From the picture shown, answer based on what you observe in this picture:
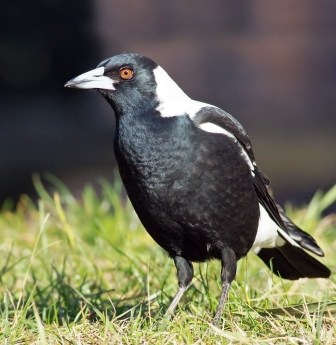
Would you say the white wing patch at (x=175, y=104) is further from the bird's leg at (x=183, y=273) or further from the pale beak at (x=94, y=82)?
the bird's leg at (x=183, y=273)

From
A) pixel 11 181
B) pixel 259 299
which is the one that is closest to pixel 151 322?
pixel 259 299

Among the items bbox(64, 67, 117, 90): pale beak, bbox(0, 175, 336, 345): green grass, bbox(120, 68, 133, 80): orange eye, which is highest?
bbox(120, 68, 133, 80): orange eye

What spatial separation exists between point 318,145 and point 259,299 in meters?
3.86

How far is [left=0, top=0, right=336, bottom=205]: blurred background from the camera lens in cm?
636

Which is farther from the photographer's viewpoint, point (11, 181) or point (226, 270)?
point (11, 181)

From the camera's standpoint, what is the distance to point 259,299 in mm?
2760

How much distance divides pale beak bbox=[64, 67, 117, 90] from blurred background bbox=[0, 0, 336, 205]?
3.34 m

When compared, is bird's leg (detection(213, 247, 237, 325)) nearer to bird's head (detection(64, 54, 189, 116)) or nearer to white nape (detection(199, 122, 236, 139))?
white nape (detection(199, 122, 236, 139))

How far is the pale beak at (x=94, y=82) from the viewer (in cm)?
296

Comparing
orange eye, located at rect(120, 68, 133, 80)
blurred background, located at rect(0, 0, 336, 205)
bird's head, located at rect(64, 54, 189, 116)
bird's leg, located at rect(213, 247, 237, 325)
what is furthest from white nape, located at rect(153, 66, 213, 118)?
blurred background, located at rect(0, 0, 336, 205)

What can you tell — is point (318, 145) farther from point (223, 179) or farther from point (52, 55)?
point (223, 179)

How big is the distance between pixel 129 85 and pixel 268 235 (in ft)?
3.06

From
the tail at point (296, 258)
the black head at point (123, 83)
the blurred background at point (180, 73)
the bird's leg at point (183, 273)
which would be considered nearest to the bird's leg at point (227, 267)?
the bird's leg at point (183, 273)

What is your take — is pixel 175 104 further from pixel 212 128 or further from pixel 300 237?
pixel 300 237
